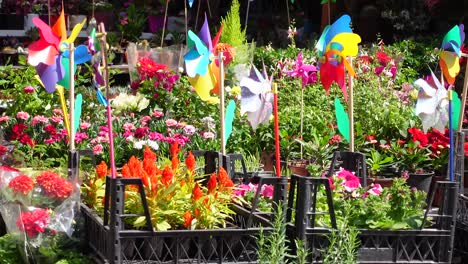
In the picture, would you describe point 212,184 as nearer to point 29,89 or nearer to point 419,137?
point 419,137

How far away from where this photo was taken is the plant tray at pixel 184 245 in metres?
4.18

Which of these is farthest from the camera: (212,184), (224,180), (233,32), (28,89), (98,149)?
(233,32)

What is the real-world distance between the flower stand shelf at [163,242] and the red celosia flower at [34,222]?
1.00ft

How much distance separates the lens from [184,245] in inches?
167

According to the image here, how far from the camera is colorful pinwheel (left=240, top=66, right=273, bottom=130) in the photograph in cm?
491

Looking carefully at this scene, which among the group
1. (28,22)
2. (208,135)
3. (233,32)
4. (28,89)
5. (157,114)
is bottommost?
(208,135)

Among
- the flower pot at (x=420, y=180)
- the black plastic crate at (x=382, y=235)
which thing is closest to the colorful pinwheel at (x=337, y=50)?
the black plastic crate at (x=382, y=235)

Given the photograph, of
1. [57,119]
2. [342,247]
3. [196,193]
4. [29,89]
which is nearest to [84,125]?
[57,119]

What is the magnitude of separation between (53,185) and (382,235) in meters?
1.34

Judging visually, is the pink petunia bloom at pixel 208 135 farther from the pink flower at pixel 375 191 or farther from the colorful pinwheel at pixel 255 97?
the pink flower at pixel 375 191

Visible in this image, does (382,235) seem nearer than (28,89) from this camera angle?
Yes

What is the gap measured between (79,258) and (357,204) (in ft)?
3.69

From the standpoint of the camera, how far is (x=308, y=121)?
25.9 feet

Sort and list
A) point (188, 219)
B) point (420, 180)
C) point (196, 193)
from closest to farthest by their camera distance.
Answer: point (188, 219)
point (196, 193)
point (420, 180)
